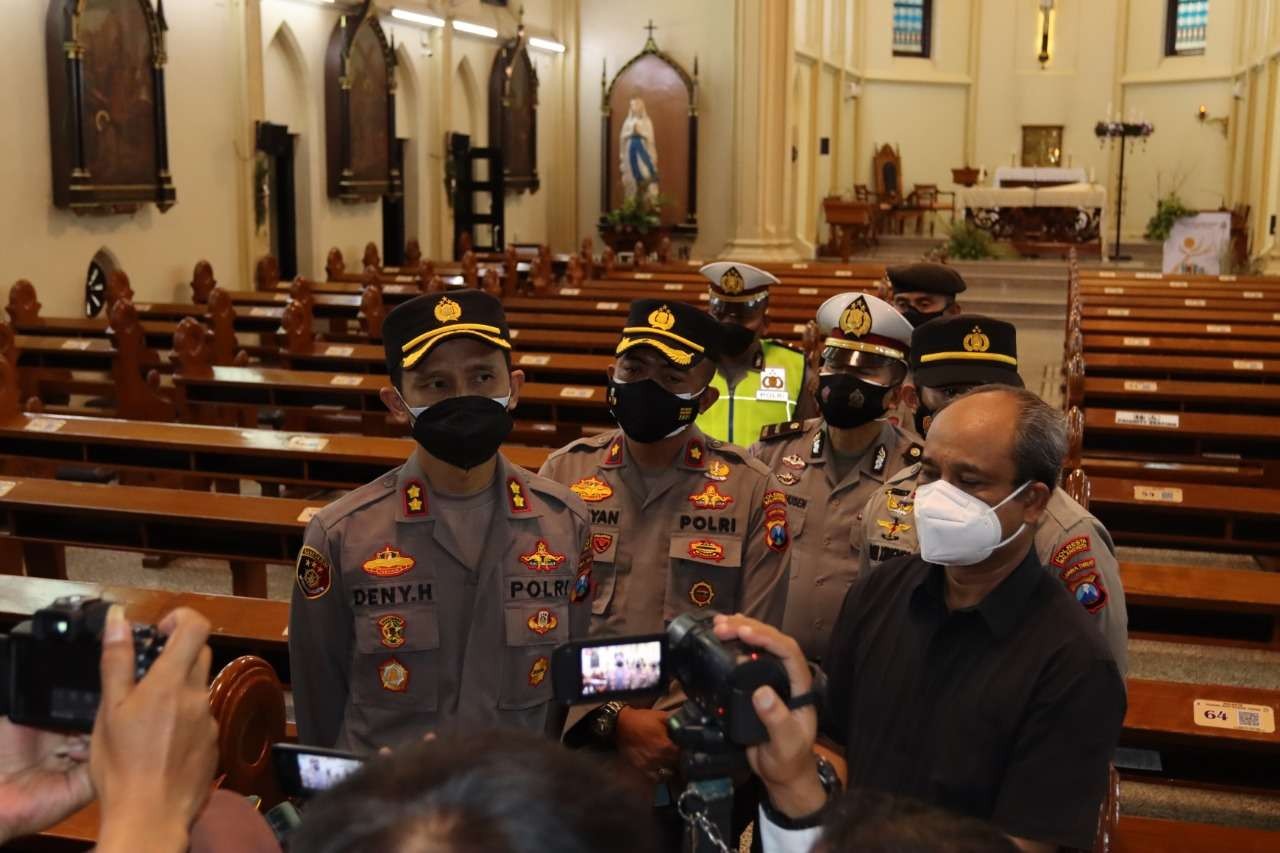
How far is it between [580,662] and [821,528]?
1929 millimetres

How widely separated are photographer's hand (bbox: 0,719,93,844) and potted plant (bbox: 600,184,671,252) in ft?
56.2

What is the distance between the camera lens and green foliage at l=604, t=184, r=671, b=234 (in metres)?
18.2

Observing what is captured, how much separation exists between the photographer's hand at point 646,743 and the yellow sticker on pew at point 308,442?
9.80 feet

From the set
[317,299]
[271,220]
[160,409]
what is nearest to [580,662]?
[160,409]

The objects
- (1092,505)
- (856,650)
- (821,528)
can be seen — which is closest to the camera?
(856,650)

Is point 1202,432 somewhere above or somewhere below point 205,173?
below

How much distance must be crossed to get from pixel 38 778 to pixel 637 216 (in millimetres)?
17258

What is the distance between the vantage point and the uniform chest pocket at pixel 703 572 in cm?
265

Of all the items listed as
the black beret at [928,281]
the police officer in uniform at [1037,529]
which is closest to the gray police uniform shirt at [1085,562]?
the police officer in uniform at [1037,529]

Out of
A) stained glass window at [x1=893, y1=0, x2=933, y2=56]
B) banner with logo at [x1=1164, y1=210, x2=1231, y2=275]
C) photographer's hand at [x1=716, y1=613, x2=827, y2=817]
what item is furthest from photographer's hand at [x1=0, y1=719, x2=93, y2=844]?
stained glass window at [x1=893, y1=0, x2=933, y2=56]

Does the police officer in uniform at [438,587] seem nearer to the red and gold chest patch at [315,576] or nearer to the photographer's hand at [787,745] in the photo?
the red and gold chest patch at [315,576]

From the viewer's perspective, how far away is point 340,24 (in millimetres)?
13898

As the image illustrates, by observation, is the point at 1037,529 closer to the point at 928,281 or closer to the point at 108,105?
the point at 928,281

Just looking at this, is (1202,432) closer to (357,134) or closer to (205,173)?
(205,173)
